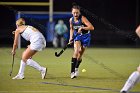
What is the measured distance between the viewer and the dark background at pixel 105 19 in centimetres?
3175

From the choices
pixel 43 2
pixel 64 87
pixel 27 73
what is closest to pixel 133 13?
pixel 43 2

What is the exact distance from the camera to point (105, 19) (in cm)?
3338

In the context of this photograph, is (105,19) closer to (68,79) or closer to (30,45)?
(68,79)

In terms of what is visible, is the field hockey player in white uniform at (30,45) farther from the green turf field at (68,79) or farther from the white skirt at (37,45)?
the green turf field at (68,79)

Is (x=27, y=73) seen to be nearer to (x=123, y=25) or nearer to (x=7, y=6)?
(x=7, y=6)

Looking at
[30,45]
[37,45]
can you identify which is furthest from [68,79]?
[30,45]

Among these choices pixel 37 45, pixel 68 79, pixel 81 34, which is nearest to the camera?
pixel 37 45

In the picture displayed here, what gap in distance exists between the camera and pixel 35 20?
93.9 ft

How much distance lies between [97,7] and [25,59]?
66.7 feet

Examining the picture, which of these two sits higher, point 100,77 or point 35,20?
point 100,77

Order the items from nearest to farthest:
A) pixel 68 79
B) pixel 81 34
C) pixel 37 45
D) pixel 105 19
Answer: pixel 37 45 → pixel 68 79 → pixel 81 34 → pixel 105 19

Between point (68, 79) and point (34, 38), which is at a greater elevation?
point (34, 38)

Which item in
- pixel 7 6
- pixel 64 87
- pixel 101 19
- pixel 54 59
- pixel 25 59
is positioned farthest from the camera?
pixel 101 19

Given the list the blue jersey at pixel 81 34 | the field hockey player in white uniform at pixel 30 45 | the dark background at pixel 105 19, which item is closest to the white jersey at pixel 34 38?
the field hockey player in white uniform at pixel 30 45
